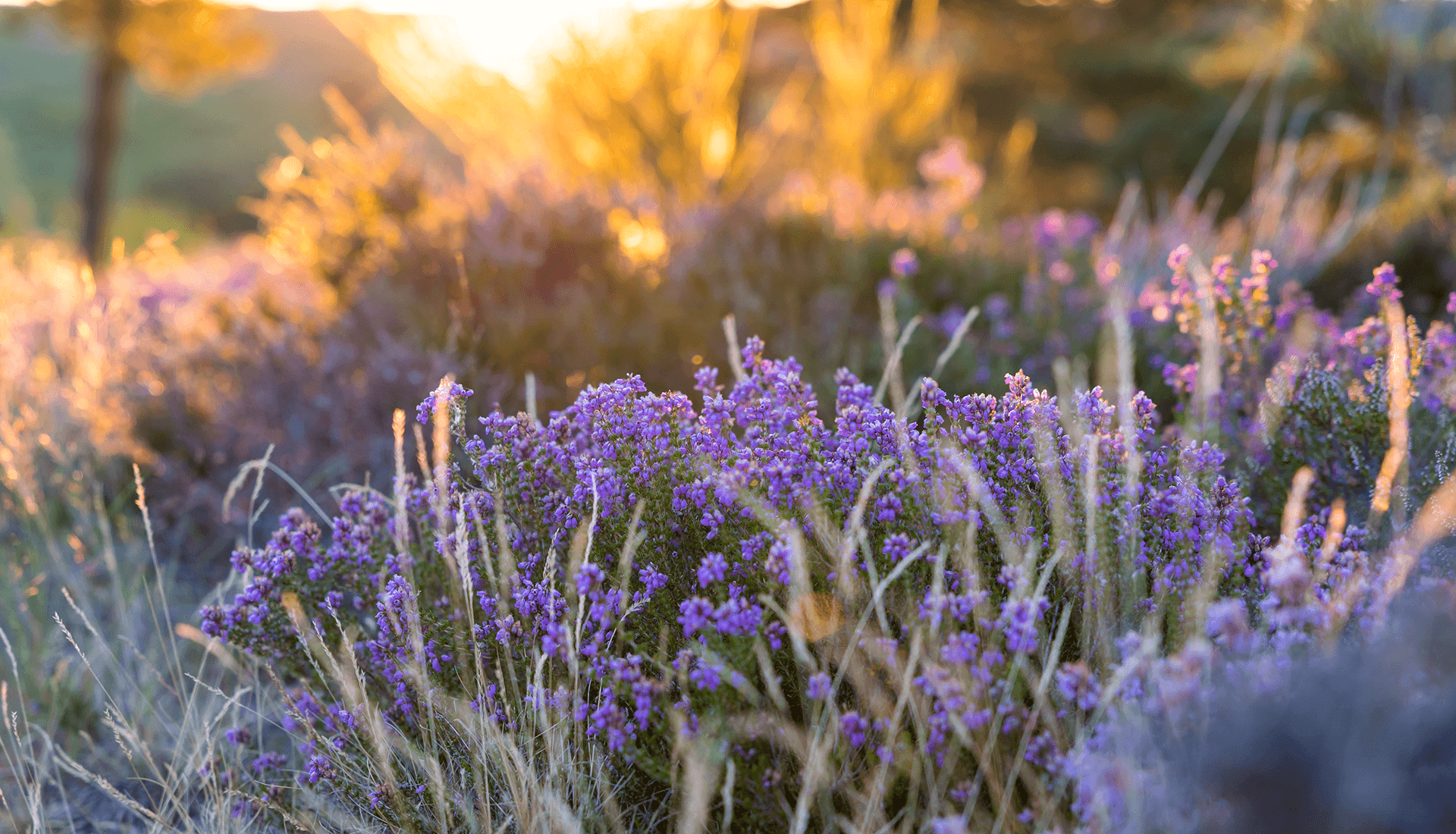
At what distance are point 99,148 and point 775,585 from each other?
1353 centimetres

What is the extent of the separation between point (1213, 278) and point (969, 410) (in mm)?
1154

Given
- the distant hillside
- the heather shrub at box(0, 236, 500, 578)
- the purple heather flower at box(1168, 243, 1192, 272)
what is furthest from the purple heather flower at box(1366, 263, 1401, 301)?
the distant hillside

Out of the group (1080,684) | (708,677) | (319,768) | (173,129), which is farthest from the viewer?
(173,129)

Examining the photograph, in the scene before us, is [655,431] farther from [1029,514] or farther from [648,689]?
[1029,514]

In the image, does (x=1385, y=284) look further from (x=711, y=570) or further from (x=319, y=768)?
(x=319, y=768)

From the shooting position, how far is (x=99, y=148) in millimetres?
11844

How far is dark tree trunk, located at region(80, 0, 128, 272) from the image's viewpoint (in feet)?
38.4

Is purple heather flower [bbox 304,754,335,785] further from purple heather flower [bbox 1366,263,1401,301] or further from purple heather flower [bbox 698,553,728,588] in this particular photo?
purple heather flower [bbox 1366,263,1401,301]

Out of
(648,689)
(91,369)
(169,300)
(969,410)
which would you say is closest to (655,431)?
(648,689)

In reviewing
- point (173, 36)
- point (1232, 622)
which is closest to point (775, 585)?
point (1232, 622)

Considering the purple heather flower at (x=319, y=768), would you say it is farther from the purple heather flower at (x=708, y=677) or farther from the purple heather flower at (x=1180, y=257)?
the purple heather flower at (x=1180, y=257)

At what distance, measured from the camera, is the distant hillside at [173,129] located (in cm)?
2597

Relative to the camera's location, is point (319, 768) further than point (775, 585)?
Yes

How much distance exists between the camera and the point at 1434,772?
47.5 inches
